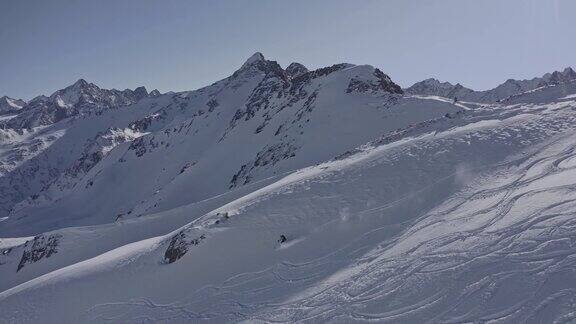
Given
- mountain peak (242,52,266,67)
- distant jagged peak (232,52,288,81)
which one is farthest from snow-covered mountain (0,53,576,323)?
mountain peak (242,52,266,67)

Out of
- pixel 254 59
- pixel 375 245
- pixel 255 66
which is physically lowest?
pixel 375 245

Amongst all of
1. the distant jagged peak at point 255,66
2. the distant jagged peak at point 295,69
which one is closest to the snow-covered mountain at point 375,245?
the distant jagged peak at point 295,69

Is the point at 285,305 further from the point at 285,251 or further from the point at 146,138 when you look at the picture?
the point at 146,138

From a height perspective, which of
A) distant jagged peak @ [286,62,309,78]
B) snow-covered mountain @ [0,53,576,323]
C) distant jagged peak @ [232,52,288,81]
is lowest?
snow-covered mountain @ [0,53,576,323]

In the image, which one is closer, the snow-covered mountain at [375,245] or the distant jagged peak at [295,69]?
the snow-covered mountain at [375,245]

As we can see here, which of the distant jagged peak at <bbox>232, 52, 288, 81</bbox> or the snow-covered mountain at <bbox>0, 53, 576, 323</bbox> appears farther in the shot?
the distant jagged peak at <bbox>232, 52, 288, 81</bbox>

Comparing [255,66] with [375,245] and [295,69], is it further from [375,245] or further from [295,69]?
[375,245]

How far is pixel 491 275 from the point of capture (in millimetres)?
12898

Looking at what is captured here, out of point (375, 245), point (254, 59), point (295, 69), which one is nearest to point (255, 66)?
point (254, 59)

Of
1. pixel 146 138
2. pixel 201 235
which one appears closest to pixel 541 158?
pixel 201 235

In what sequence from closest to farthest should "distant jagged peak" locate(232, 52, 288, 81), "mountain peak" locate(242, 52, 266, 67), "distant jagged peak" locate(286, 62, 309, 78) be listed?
"distant jagged peak" locate(286, 62, 309, 78) → "distant jagged peak" locate(232, 52, 288, 81) → "mountain peak" locate(242, 52, 266, 67)

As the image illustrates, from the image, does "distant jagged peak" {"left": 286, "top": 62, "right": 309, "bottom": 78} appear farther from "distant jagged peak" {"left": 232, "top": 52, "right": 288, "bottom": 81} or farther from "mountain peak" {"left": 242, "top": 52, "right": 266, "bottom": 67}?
"mountain peak" {"left": 242, "top": 52, "right": 266, "bottom": 67}

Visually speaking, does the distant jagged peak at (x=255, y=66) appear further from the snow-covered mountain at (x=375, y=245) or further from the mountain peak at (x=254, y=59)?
the snow-covered mountain at (x=375, y=245)

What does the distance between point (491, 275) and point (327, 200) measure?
12374mm
